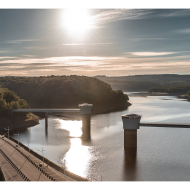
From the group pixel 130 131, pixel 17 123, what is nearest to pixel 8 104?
pixel 17 123

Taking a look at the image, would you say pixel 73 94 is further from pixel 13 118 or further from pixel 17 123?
pixel 17 123

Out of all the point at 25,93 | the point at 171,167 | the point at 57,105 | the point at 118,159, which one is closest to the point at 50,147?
the point at 118,159

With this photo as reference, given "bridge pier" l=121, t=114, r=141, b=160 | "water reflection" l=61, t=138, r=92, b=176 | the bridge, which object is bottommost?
"water reflection" l=61, t=138, r=92, b=176

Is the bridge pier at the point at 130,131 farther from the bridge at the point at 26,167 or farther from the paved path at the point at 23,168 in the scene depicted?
the paved path at the point at 23,168

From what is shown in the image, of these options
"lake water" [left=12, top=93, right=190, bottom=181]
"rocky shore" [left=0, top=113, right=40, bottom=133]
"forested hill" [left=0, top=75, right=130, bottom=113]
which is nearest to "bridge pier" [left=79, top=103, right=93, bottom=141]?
"lake water" [left=12, top=93, right=190, bottom=181]

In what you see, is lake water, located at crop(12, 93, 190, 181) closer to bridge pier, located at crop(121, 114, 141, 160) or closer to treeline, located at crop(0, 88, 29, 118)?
bridge pier, located at crop(121, 114, 141, 160)

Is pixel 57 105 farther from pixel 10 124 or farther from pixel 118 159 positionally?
pixel 118 159
